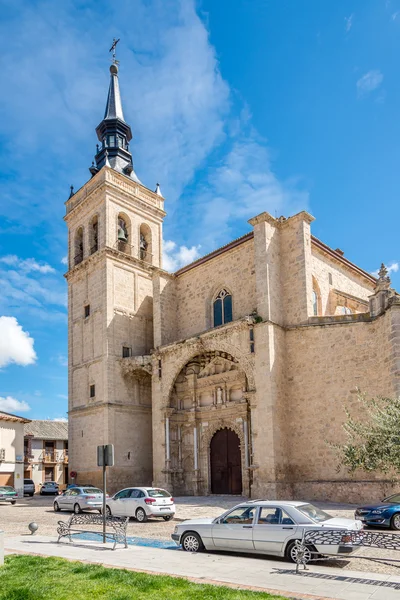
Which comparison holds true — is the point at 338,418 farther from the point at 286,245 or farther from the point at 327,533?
the point at 327,533

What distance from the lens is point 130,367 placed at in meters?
30.9

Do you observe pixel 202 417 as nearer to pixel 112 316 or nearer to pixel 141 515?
pixel 112 316

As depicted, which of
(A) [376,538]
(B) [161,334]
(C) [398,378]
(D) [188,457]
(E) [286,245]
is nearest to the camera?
(A) [376,538]

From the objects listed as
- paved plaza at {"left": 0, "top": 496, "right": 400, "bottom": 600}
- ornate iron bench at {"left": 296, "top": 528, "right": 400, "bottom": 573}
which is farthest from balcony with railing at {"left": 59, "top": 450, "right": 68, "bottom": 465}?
ornate iron bench at {"left": 296, "top": 528, "right": 400, "bottom": 573}

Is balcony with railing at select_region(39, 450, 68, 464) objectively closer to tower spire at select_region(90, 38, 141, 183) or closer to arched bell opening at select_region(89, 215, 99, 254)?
arched bell opening at select_region(89, 215, 99, 254)

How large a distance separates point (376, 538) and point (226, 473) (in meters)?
18.8

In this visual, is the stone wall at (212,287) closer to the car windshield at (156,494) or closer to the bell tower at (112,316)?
the bell tower at (112,316)

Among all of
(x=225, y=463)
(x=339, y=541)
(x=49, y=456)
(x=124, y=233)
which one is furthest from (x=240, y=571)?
(x=49, y=456)

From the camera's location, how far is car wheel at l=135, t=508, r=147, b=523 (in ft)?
57.7

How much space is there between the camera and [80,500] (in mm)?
20859

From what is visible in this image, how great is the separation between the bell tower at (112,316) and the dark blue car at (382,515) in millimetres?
17825

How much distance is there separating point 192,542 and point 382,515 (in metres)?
5.38

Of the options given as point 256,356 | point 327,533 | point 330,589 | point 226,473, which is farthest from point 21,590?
point 226,473

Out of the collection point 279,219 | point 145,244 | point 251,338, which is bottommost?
point 251,338
